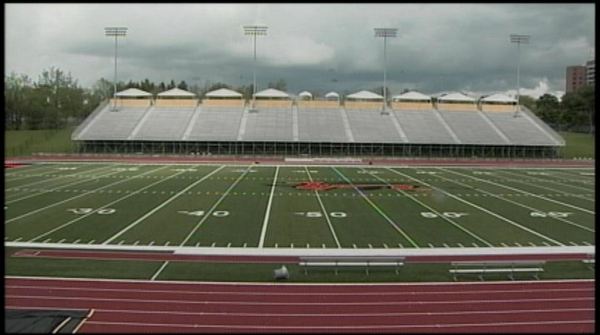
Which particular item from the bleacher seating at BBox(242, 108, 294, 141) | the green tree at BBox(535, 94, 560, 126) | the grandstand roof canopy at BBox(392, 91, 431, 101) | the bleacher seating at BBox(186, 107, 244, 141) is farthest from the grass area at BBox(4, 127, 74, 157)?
the green tree at BBox(535, 94, 560, 126)

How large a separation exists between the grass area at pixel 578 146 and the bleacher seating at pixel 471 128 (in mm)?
8250

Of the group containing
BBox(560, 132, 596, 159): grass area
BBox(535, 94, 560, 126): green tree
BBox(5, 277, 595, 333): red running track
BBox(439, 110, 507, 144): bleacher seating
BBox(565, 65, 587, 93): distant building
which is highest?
BBox(565, 65, 587, 93): distant building

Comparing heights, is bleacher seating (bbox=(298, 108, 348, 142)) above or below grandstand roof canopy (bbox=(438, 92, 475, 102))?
below

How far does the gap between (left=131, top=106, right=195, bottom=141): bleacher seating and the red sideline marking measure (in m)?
45.2

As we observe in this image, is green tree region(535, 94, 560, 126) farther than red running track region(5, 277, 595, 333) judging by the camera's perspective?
Yes

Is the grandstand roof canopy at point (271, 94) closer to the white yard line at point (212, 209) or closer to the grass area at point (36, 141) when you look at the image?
the grass area at point (36, 141)

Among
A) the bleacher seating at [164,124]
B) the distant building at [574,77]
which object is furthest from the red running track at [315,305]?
the distant building at [574,77]

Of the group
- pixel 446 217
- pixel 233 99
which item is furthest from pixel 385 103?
pixel 446 217

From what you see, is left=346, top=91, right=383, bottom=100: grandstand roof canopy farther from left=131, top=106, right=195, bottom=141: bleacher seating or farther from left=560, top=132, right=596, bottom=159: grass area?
left=560, top=132, right=596, bottom=159: grass area

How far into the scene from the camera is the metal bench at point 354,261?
14.0 meters

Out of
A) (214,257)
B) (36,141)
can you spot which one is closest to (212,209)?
(214,257)

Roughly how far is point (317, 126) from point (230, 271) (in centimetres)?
5109

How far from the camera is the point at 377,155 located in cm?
5991

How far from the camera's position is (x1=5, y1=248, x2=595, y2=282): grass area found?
13.4 meters
